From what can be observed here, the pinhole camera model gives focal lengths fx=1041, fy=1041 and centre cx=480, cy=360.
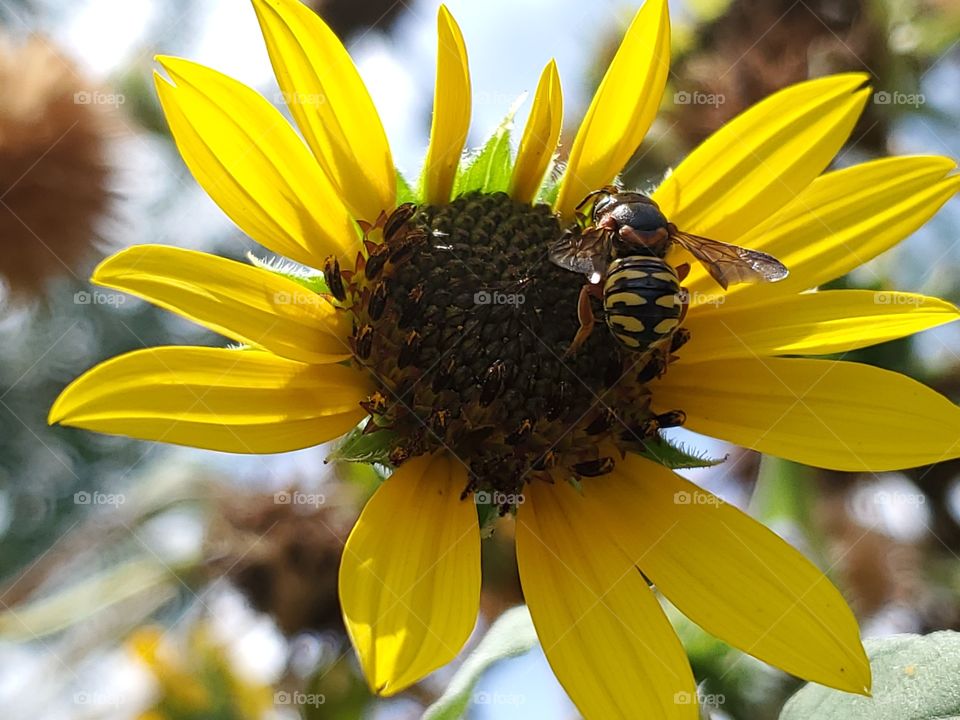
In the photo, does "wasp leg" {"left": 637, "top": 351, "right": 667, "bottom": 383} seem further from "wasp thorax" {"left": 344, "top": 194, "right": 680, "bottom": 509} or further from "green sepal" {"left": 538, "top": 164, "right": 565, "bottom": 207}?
"green sepal" {"left": 538, "top": 164, "right": 565, "bottom": 207}

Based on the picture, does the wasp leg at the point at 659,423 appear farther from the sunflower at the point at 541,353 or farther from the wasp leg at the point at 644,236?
the wasp leg at the point at 644,236

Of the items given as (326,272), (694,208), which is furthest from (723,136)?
(326,272)

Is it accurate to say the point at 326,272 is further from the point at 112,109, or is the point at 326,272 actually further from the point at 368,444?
the point at 112,109
